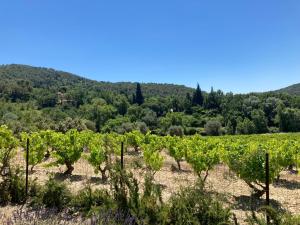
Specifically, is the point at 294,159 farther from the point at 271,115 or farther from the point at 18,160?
the point at 271,115

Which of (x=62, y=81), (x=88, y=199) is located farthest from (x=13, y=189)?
(x=62, y=81)

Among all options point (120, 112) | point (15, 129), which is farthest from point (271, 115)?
point (15, 129)

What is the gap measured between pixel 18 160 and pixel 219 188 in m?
11.4

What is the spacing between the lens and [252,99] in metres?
95.6

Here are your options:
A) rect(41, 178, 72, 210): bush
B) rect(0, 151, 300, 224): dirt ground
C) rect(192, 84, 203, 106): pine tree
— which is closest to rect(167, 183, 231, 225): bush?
rect(0, 151, 300, 224): dirt ground

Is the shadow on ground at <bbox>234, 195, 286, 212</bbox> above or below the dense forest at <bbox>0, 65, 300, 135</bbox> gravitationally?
below

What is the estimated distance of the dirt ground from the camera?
462 inches

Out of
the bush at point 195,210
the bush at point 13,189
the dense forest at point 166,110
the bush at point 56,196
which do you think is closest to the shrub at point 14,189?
the bush at point 13,189

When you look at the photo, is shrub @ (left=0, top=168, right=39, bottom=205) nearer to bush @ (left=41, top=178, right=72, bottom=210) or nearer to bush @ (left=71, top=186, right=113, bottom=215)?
bush @ (left=41, top=178, right=72, bottom=210)

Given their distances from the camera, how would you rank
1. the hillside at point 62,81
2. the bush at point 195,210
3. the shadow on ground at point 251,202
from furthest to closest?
the hillside at point 62,81, the shadow on ground at point 251,202, the bush at point 195,210

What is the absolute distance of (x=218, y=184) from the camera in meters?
15.3

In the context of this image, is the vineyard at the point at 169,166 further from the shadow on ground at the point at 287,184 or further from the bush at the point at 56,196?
the bush at the point at 56,196

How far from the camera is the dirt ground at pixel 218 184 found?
38.5 ft

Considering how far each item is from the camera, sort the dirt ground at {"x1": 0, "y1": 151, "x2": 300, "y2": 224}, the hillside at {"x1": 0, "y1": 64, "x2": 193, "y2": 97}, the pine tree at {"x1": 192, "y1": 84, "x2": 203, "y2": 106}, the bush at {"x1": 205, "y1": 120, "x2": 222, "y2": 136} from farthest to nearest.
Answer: the hillside at {"x1": 0, "y1": 64, "x2": 193, "y2": 97}
the pine tree at {"x1": 192, "y1": 84, "x2": 203, "y2": 106}
the bush at {"x1": 205, "y1": 120, "x2": 222, "y2": 136}
the dirt ground at {"x1": 0, "y1": 151, "x2": 300, "y2": 224}
